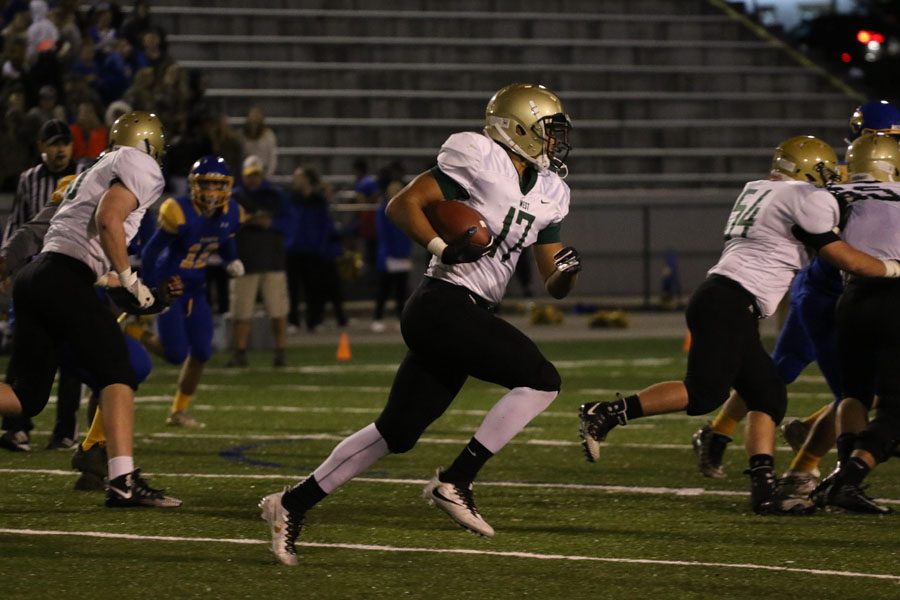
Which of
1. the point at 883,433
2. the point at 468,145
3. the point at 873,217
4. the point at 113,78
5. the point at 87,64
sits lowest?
the point at 883,433

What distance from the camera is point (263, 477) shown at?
293 inches

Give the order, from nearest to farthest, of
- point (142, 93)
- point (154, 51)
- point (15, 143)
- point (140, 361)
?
point (140, 361) → point (15, 143) → point (142, 93) → point (154, 51)

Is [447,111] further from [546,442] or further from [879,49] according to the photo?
[546,442]

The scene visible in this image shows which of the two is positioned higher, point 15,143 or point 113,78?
point 113,78

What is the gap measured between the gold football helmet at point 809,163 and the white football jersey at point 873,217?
0.08 m

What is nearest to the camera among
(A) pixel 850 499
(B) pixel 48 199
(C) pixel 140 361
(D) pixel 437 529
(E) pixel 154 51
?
(D) pixel 437 529

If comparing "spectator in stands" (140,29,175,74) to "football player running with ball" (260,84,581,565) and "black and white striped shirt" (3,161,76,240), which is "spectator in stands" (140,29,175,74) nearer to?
"black and white striped shirt" (3,161,76,240)

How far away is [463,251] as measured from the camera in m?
5.35

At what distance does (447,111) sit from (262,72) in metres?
2.42

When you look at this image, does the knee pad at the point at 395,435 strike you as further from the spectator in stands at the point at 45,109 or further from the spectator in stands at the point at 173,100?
the spectator in stands at the point at 173,100

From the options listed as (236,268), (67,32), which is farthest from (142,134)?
(67,32)

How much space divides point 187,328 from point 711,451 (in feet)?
10.3

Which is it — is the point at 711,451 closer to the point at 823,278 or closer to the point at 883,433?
the point at 823,278

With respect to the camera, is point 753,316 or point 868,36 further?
point 868,36
